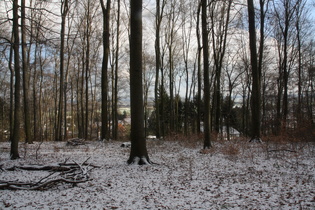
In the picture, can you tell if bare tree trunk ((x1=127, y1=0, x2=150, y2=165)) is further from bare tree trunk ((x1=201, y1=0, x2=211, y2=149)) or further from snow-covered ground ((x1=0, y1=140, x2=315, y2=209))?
bare tree trunk ((x1=201, y1=0, x2=211, y2=149))

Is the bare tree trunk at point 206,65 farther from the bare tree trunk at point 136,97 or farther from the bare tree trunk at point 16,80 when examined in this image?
the bare tree trunk at point 16,80

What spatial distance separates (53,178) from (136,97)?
331 cm

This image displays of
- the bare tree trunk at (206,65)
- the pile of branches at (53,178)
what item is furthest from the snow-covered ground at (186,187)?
the bare tree trunk at (206,65)

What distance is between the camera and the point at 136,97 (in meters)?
7.45

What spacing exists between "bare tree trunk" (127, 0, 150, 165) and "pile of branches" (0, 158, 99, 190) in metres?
1.46

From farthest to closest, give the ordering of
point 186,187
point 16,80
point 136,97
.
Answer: point 16,80 < point 136,97 < point 186,187

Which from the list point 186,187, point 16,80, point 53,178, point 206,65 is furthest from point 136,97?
point 16,80

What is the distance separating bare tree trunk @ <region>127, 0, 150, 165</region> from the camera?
7.35 meters

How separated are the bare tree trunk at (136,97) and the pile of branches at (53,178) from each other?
1.46 m

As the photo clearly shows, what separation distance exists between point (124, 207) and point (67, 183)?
219 cm

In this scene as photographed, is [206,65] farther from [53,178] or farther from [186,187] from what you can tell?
[53,178]

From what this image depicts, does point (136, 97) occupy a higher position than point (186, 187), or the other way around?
point (136, 97)

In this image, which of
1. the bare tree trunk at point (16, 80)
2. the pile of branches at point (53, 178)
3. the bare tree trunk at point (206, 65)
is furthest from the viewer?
the bare tree trunk at point (206, 65)

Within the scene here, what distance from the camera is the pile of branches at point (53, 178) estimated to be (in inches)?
198
